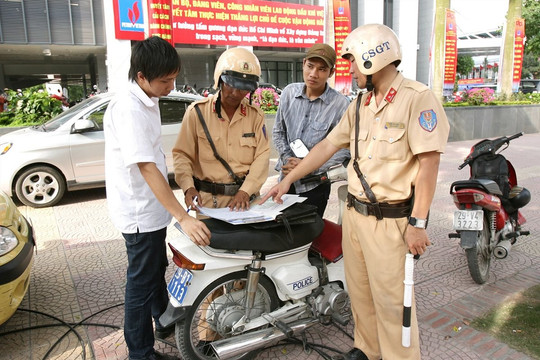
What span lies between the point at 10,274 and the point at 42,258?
1.82m

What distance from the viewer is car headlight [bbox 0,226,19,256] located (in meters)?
2.59

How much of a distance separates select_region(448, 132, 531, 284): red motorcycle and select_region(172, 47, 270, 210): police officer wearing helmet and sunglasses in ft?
6.23

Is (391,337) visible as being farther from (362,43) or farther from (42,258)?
(42,258)

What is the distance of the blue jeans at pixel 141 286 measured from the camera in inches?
87.9

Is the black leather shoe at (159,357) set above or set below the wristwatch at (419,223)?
below

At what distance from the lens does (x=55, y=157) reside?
19.3 ft

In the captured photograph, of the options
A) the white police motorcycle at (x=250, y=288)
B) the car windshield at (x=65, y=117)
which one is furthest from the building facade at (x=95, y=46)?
the white police motorcycle at (x=250, y=288)

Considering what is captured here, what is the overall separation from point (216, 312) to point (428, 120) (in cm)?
157

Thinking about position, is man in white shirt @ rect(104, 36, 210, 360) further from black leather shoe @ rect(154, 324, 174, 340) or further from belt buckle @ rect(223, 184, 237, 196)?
belt buckle @ rect(223, 184, 237, 196)

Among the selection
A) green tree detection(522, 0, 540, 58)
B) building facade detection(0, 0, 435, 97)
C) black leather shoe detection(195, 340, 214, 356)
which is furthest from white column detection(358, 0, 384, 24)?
black leather shoe detection(195, 340, 214, 356)

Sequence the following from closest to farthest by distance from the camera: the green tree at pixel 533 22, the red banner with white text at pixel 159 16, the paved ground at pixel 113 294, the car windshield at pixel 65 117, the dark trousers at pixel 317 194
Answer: the paved ground at pixel 113 294 → the dark trousers at pixel 317 194 → the car windshield at pixel 65 117 → the red banner with white text at pixel 159 16 → the green tree at pixel 533 22

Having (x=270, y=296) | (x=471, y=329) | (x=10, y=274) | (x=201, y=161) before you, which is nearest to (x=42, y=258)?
(x=10, y=274)

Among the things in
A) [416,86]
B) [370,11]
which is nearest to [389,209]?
[416,86]

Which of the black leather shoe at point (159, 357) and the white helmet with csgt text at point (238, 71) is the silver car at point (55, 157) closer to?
the white helmet with csgt text at point (238, 71)
